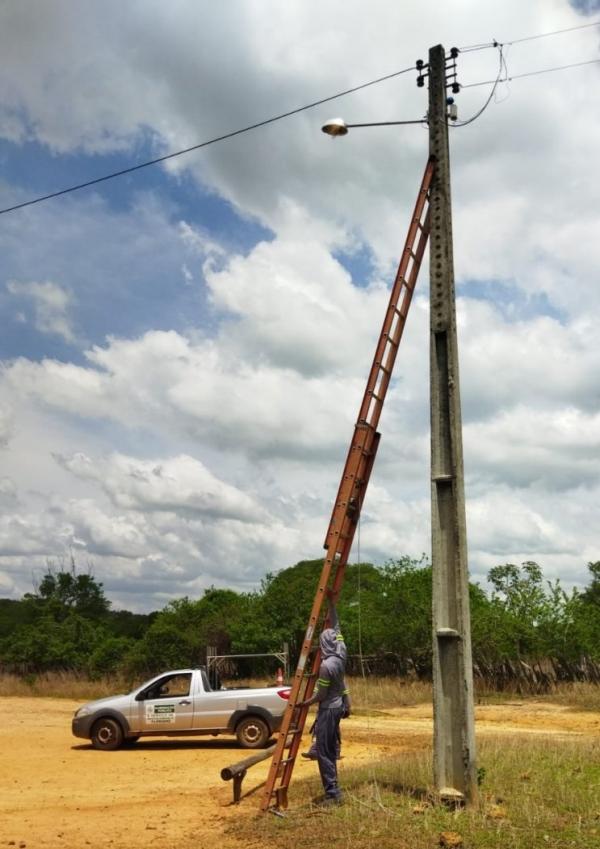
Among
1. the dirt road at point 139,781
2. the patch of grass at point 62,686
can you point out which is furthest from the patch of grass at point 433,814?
the patch of grass at point 62,686

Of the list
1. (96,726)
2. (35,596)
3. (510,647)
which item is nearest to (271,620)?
(510,647)

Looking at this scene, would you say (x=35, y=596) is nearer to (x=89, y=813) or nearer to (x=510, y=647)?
(x=510, y=647)

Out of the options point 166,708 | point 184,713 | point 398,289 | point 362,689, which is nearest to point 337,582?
point 398,289

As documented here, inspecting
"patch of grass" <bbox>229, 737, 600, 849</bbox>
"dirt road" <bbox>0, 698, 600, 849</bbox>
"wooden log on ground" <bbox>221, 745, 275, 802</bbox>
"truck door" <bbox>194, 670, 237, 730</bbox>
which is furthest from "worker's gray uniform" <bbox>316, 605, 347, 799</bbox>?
"truck door" <bbox>194, 670, 237, 730</bbox>

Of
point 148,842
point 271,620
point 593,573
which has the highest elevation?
point 593,573

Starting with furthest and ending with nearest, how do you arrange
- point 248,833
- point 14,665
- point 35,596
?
point 35,596 → point 14,665 → point 248,833

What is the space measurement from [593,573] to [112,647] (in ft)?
146

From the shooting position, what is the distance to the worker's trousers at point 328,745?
31.9 feet

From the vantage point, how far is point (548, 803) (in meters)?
9.51

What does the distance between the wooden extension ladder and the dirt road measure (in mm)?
1434

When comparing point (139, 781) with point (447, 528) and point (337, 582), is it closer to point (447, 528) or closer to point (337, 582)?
point (337, 582)

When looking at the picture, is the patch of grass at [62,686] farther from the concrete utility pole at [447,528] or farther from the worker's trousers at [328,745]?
the concrete utility pole at [447,528]

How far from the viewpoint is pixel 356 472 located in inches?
428

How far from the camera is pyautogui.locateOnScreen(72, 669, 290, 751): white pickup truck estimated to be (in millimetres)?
16953
